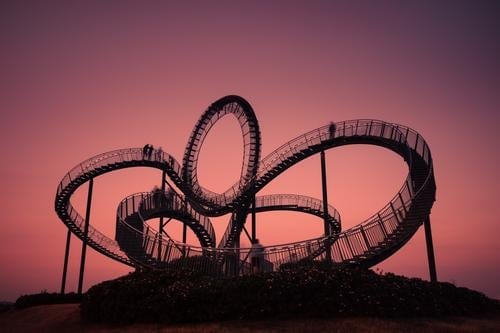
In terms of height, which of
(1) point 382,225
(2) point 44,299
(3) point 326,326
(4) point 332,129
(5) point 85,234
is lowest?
(3) point 326,326

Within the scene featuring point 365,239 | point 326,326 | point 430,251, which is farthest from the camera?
point 430,251

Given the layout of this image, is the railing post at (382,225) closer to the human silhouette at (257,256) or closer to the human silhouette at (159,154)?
the human silhouette at (257,256)

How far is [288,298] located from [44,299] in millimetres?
16211

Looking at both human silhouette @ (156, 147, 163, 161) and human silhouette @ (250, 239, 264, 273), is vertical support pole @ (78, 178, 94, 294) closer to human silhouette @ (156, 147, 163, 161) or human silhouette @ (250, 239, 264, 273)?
human silhouette @ (156, 147, 163, 161)

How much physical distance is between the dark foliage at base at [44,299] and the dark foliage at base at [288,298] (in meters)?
10.2

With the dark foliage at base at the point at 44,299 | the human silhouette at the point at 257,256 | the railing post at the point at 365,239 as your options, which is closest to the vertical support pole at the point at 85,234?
the dark foliage at base at the point at 44,299

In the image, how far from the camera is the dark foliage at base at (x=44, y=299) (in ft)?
74.0

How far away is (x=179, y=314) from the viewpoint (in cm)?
1295

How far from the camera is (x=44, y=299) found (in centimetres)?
2291

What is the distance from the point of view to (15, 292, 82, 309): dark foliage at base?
74.0 ft

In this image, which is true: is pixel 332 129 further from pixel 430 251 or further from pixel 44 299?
pixel 44 299

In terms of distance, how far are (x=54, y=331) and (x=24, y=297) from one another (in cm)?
1021

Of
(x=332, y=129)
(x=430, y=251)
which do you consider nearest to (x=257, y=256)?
(x=430, y=251)

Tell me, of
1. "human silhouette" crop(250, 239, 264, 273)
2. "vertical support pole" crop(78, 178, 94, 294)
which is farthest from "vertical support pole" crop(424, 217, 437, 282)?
"vertical support pole" crop(78, 178, 94, 294)
